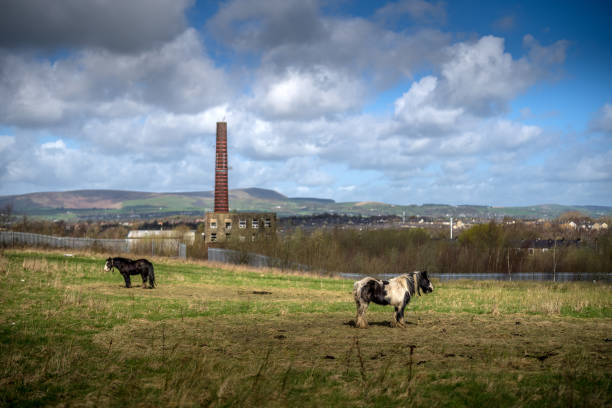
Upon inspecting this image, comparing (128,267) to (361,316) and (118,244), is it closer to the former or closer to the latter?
(361,316)

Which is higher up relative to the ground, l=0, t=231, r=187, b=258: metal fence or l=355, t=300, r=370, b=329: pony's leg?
l=355, t=300, r=370, b=329: pony's leg

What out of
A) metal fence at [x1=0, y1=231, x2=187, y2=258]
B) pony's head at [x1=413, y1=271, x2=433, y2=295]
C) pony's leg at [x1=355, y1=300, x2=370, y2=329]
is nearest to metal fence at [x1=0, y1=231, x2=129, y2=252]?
metal fence at [x1=0, y1=231, x2=187, y2=258]

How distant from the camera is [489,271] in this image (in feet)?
262

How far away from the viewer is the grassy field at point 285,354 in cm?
952

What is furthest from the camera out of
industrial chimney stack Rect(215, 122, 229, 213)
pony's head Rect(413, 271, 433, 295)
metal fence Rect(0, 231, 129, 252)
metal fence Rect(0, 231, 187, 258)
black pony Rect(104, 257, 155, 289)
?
industrial chimney stack Rect(215, 122, 229, 213)

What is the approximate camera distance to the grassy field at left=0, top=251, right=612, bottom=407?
375 inches

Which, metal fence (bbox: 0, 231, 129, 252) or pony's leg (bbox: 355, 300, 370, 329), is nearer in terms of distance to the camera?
pony's leg (bbox: 355, 300, 370, 329)

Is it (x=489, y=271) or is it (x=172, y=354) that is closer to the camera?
(x=172, y=354)

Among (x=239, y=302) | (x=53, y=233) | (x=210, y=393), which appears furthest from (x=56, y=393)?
(x=53, y=233)

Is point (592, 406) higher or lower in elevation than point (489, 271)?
higher

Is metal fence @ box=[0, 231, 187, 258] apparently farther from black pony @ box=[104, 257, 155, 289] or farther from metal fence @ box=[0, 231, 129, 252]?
black pony @ box=[104, 257, 155, 289]

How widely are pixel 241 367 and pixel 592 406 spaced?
696 centimetres

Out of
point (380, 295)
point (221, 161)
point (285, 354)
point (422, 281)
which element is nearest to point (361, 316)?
point (380, 295)

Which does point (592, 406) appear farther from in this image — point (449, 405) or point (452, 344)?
point (452, 344)
